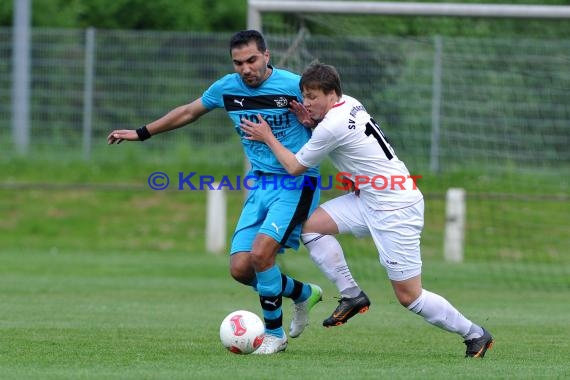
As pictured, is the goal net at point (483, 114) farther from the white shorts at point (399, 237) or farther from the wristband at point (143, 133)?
the white shorts at point (399, 237)

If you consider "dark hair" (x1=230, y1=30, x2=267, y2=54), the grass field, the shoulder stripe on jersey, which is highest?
"dark hair" (x1=230, y1=30, x2=267, y2=54)

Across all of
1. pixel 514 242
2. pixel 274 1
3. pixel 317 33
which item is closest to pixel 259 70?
pixel 274 1

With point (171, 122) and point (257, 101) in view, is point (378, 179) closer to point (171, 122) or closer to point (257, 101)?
point (257, 101)

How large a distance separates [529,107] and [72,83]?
9.01m

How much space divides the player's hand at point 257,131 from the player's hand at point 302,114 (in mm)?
260

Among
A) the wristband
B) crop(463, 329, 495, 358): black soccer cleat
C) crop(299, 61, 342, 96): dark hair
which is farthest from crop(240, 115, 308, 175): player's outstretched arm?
crop(463, 329, 495, 358): black soccer cleat

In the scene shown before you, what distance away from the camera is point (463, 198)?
717 inches

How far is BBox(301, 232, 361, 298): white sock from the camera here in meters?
8.80

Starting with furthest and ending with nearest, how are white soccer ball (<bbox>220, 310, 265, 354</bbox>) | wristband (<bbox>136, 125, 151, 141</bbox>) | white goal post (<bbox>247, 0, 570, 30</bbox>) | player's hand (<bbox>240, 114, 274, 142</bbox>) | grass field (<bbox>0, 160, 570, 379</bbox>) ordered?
white goal post (<bbox>247, 0, 570, 30</bbox>) < wristband (<bbox>136, 125, 151, 141</bbox>) < player's hand (<bbox>240, 114, 274, 142</bbox>) < white soccer ball (<bbox>220, 310, 265, 354</bbox>) < grass field (<bbox>0, 160, 570, 379</bbox>)

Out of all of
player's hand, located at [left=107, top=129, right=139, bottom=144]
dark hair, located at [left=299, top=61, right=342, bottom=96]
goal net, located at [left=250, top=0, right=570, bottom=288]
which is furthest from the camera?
goal net, located at [left=250, top=0, right=570, bottom=288]

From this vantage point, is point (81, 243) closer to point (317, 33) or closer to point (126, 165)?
point (126, 165)

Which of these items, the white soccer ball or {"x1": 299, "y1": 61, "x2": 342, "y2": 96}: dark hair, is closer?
{"x1": 299, "y1": 61, "x2": 342, "y2": 96}: dark hair

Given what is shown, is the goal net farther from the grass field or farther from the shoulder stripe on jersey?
the shoulder stripe on jersey

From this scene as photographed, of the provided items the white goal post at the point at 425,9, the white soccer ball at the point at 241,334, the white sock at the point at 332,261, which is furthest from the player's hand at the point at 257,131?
the white goal post at the point at 425,9
